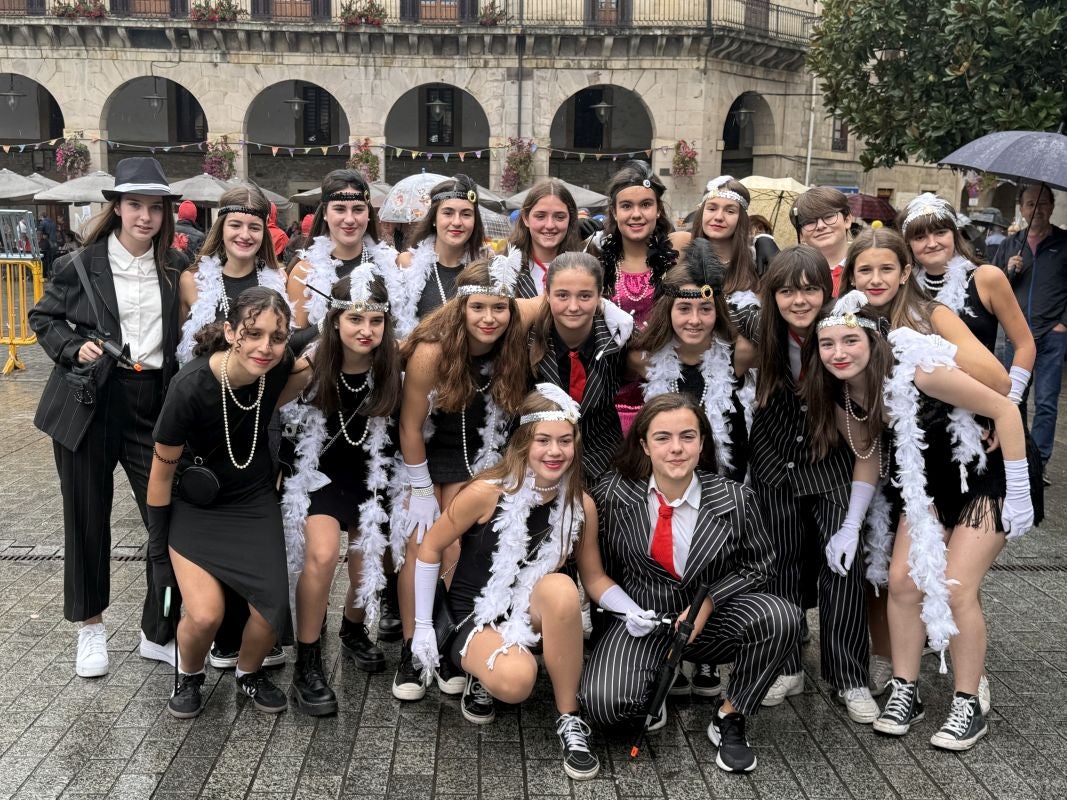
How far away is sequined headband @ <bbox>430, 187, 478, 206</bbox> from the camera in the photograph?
204 inches

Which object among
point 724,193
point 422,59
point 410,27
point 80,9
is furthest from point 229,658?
point 80,9

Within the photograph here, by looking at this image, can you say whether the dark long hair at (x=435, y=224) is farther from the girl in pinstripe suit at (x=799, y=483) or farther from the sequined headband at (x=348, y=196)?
the girl in pinstripe suit at (x=799, y=483)

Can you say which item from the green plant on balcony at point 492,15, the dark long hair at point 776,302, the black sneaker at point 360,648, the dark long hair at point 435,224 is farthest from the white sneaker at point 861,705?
the green plant on balcony at point 492,15

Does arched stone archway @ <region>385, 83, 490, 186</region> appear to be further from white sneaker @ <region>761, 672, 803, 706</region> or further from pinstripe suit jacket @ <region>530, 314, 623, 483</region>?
white sneaker @ <region>761, 672, 803, 706</region>

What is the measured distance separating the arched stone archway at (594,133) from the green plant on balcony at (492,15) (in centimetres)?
388

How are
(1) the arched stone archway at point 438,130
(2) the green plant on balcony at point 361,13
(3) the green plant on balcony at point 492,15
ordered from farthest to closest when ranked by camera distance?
(1) the arched stone archway at point 438,130 → (3) the green plant on balcony at point 492,15 → (2) the green plant on balcony at point 361,13

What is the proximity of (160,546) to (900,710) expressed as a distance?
9.91 ft

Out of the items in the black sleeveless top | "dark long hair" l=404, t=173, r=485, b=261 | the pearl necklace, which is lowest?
the black sleeveless top

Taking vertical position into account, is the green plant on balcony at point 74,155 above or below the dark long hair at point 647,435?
above

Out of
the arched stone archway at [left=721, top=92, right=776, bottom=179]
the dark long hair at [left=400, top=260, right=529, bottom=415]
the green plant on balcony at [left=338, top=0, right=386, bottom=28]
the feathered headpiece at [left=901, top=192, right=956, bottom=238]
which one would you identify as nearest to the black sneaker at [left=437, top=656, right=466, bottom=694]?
the dark long hair at [left=400, top=260, right=529, bottom=415]

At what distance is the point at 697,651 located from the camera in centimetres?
430

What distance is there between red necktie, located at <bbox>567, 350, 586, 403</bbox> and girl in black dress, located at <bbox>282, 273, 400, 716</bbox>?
2.45 feet

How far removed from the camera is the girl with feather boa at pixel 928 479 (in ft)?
13.6

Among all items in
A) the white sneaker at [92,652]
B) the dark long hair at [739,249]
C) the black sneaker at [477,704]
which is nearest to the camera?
the black sneaker at [477,704]
